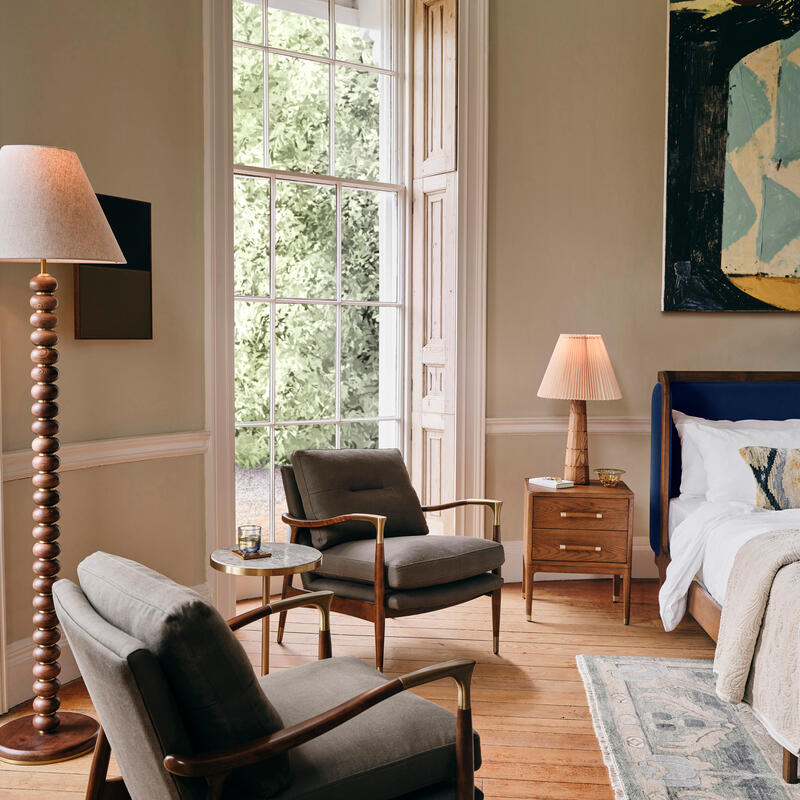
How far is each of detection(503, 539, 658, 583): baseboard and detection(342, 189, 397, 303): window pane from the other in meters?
1.62

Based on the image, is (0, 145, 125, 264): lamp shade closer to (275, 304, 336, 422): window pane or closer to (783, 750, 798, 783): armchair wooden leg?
(275, 304, 336, 422): window pane

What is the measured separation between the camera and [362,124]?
16.4 ft

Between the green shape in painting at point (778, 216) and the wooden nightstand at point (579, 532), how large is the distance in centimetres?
Result: 175

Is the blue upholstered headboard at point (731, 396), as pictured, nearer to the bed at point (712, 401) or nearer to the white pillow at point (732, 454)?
the bed at point (712, 401)

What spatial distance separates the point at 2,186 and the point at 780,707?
296 centimetres

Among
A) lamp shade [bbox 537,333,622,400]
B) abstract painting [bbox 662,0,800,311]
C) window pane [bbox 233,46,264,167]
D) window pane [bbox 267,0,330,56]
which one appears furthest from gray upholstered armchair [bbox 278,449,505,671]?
window pane [bbox 267,0,330,56]

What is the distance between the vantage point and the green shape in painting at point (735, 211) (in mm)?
4992

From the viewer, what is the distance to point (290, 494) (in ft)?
13.0

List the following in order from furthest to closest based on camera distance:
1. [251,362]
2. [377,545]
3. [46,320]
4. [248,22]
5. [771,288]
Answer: [771,288] → [251,362] → [248,22] → [377,545] → [46,320]

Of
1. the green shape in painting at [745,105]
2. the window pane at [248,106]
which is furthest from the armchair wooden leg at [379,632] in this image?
the green shape in painting at [745,105]

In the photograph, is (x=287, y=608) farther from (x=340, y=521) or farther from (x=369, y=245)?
(x=369, y=245)

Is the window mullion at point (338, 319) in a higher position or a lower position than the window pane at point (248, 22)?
lower

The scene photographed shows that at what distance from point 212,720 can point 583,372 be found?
321 centimetres

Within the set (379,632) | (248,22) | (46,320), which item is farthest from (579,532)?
(248,22)
